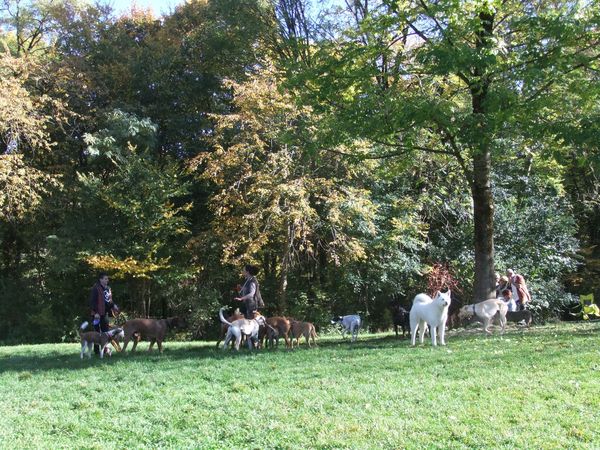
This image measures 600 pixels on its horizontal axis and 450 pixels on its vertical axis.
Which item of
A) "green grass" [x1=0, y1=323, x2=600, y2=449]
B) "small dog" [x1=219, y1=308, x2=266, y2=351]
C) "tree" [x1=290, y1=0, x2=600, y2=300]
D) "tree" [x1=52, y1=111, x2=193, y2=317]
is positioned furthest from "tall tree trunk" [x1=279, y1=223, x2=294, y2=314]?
"green grass" [x1=0, y1=323, x2=600, y2=449]

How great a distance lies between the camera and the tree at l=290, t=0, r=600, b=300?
424 inches

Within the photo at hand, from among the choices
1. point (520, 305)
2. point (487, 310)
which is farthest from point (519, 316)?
point (487, 310)

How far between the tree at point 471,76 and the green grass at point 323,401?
4404 mm

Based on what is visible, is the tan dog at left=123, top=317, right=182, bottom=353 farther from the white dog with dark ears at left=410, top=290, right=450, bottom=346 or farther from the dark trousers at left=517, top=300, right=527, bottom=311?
the dark trousers at left=517, top=300, right=527, bottom=311

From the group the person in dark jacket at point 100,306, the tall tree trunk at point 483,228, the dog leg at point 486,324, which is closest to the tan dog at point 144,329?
the person in dark jacket at point 100,306

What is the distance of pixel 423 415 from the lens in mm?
5324

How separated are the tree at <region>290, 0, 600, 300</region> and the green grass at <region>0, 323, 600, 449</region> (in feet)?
14.4

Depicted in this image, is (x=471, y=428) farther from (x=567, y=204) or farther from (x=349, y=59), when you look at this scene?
(x=567, y=204)

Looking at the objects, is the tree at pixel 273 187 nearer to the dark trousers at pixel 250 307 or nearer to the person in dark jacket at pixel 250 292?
the person in dark jacket at pixel 250 292

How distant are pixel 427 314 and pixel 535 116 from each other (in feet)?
15.9

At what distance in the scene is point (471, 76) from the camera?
11.8 meters

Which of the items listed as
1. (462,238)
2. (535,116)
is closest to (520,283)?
(535,116)

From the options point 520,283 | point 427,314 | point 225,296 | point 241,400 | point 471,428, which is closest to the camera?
point 471,428

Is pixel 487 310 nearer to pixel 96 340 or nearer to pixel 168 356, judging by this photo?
pixel 168 356
